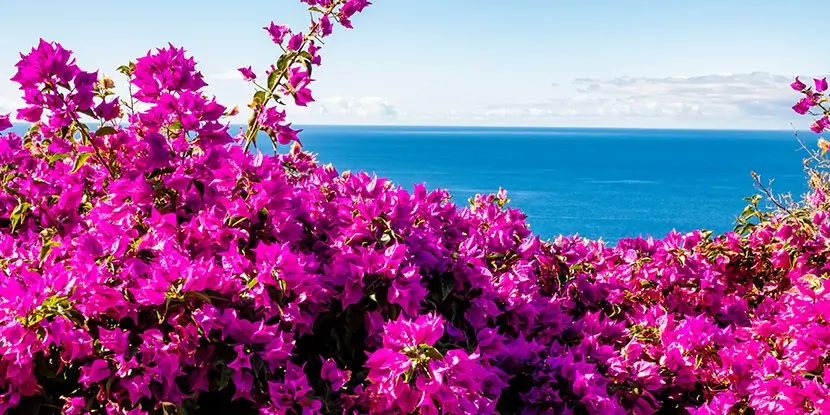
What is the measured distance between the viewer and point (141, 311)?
219cm

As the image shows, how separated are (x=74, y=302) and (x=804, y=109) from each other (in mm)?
4010

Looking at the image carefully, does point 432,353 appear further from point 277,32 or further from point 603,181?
point 603,181

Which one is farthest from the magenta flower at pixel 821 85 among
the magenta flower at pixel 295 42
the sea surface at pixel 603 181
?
the sea surface at pixel 603 181

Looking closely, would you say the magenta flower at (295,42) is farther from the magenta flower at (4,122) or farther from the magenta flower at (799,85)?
the magenta flower at (799,85)

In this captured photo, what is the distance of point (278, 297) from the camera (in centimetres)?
222

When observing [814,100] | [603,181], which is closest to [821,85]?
[814,100]

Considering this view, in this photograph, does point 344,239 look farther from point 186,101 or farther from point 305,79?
point 305,79

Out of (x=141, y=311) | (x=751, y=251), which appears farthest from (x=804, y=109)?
(x=141, y=311)

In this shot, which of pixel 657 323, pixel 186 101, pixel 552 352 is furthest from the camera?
pixel 657 323

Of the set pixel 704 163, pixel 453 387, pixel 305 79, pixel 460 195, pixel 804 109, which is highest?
pixel 704 163

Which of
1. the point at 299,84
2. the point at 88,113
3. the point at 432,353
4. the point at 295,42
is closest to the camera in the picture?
the point at 432,353

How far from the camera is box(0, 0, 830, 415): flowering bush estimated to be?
6.89 feet

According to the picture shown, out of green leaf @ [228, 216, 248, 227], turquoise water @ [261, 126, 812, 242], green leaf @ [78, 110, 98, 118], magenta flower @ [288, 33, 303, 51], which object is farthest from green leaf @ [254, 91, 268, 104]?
turquoise water @ [261, 126, 812, 242]

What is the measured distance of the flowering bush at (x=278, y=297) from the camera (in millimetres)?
2100
